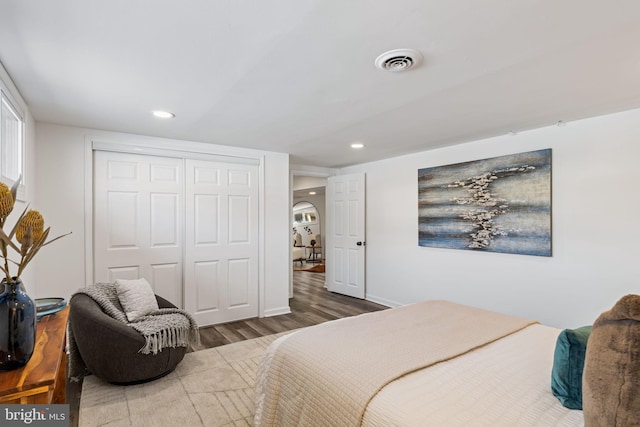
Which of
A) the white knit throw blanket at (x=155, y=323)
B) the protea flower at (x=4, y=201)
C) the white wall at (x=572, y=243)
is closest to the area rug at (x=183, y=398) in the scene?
the white knit throw blanket at (x=155, y=323)

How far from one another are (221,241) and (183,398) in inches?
78.8

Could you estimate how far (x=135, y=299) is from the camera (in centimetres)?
278

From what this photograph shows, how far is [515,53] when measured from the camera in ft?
5.73

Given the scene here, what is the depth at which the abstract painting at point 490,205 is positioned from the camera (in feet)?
10.5

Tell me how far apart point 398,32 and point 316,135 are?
2.00m

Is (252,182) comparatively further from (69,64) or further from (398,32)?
(398,32)

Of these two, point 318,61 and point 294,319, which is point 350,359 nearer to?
point 318,61

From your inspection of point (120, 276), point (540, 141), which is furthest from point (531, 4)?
point (120, 276)

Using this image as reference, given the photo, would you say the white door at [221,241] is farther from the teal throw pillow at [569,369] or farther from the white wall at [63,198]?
the teal throw pillow at [569,369]

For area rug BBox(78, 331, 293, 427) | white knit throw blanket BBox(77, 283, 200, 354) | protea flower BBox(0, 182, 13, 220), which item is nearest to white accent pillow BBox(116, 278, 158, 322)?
white knit throw blanket BBox(77, 283, 200, 354)

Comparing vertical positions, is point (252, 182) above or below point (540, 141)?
below

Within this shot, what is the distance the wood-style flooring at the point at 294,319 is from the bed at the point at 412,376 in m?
1.55

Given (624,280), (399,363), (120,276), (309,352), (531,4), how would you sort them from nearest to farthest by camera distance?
(531,4), (399,363), (309,352), (624,280), (120,276)

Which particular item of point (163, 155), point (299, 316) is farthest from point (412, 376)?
point (163, 155)
